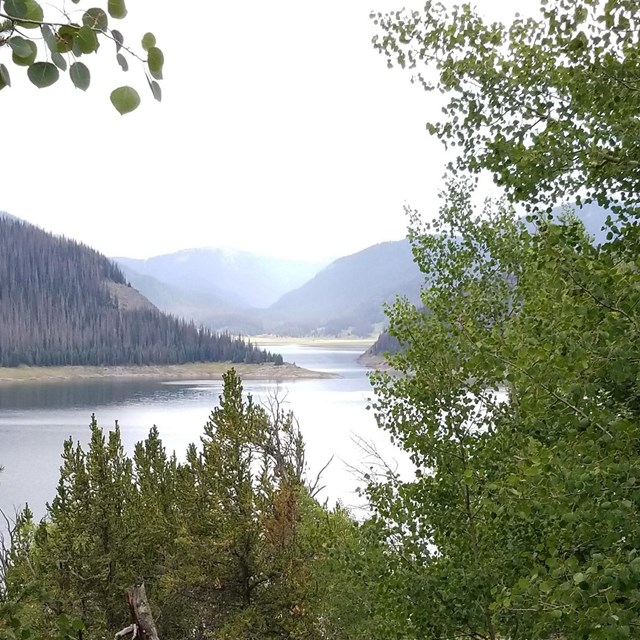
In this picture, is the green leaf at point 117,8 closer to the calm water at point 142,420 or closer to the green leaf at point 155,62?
the green leaf at point 155,62

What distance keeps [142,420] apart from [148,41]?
2443 inches

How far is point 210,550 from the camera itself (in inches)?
529

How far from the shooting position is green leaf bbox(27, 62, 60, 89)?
1.05 meters

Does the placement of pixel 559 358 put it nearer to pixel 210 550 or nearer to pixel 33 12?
pixel 33 12

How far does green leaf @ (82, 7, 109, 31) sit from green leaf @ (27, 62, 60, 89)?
0.29ft

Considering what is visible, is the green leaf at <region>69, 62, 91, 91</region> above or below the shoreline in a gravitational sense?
above

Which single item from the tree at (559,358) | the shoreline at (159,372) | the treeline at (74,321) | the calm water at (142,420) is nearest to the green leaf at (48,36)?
the tree at (559,358)

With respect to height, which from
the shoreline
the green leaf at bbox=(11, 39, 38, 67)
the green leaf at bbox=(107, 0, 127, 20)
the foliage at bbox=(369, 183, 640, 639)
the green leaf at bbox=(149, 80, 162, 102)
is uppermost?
the green leaf at bbox=(107, 0, 127, 20)

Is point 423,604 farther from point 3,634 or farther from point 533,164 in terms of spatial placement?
point 3,634

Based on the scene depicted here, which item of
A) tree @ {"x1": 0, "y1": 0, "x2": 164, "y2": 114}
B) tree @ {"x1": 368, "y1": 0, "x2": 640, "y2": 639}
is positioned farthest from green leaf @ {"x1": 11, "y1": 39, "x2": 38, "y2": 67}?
tree @ {"x1": 368, "y1": 0, "x2": 640, "y2": 639}

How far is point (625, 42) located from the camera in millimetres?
4199

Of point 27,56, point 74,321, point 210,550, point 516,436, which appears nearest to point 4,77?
point 27,56

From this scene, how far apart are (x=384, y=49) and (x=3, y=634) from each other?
487 centimetres

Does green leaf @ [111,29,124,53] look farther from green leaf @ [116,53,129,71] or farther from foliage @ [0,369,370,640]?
foliage @ [0,369,370,640]
